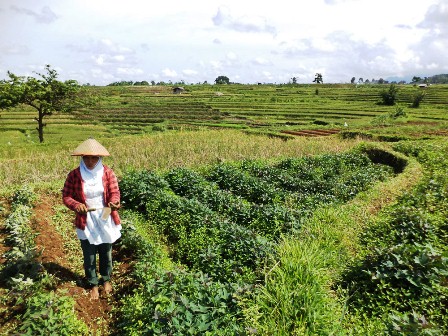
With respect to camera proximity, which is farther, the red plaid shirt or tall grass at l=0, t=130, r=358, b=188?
tall grass at l=0, t=130, r=358, b=188

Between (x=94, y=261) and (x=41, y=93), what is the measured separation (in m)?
28.7

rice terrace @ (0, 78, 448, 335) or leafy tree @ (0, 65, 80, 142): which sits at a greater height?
leafy tree @ (0, 65, 80, 142)

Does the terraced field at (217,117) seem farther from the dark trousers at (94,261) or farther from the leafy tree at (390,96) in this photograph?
the dark trousers at (94,261)

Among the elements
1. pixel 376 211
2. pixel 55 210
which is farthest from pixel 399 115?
pixel 55 210

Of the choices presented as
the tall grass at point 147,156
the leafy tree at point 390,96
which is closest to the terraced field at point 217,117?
the leafy tree at point 390,96

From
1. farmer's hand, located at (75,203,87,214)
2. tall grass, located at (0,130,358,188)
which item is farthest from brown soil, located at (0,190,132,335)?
tall grass, located at (0,130,358,188)

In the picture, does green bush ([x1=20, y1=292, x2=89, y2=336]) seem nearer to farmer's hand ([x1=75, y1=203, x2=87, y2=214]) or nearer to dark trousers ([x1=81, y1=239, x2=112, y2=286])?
dark trousers ([x1=81, y1=239, x2=112, y2=286])

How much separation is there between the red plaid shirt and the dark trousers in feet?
1.29

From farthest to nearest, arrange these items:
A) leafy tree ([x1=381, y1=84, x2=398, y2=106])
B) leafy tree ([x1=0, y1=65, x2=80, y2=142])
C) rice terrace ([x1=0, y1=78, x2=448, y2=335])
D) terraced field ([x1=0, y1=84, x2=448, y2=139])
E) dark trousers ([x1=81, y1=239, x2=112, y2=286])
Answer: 1. leafy tree ([x1=381, y1=84, x2=398, y2=106])
2. terraced field ([x1=0, y1=84, x2=448, y2=139])
3. leafy tree ([x1=0, y1=65, x2=80, y2=142])
4. dark trousers ([x1=81, y1=239, x2=112, y2=286])
5. rice terrace ([x1=0, y1=78, x2=448, y2=335])

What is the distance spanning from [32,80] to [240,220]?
29.6 m

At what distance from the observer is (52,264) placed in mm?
5859

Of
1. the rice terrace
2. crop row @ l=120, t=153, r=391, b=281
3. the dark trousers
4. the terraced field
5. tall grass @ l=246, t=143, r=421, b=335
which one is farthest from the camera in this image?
the terraced field

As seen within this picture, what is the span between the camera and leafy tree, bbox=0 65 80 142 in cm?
2848

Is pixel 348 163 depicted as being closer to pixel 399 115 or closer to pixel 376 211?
pixel 376 211
